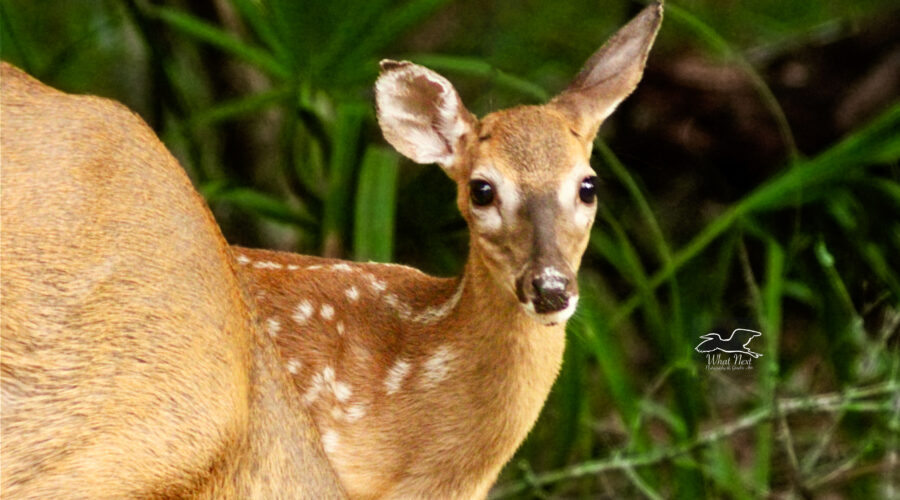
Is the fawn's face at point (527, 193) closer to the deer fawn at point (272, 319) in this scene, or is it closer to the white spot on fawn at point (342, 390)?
the deer fawn at point (272, 319)

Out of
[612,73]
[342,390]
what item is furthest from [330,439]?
[612,73]

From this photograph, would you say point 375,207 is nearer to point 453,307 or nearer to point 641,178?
point 453,307

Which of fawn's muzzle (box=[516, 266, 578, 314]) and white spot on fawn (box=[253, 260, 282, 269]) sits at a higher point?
fawn's muzzle (box=[516, 266, 578, 314])

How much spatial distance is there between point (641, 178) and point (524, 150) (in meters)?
0.95

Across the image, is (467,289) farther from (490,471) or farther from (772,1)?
(772,1)

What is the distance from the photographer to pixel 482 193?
0.84m

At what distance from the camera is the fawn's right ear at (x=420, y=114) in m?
0.76

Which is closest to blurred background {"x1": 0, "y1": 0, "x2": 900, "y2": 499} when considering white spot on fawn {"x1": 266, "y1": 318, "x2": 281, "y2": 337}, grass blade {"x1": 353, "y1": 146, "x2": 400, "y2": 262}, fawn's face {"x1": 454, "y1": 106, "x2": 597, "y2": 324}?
grass blade {"x1": 353, "y1": 146, "x2": 400, "y2": 262}

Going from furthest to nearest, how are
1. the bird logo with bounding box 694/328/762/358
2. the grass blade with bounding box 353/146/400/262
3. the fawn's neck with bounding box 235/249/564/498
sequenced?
the grass blade with bounding box 353/146/400/262, the bird logo with bounding box 694/328/762/358, the fawn's neck with bounding box 235/249/564/498

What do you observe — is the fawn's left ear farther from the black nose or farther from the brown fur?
the brown fur

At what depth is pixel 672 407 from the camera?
1.84 metres

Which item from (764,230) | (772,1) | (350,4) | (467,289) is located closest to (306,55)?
(350,4)

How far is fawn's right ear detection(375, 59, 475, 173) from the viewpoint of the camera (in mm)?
765

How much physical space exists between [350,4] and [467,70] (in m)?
0.27
